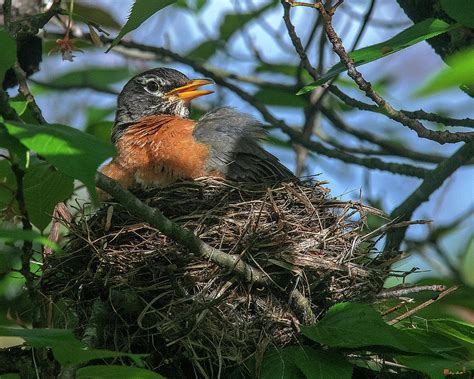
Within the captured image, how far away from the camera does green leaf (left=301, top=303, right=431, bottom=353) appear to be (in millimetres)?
2834

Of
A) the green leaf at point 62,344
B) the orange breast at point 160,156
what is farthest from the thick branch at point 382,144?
the green leaf at point 62,344

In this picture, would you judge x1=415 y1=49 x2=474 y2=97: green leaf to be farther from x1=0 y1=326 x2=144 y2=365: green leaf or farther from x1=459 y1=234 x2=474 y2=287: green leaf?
x1=459 y1=234 x2=474 y2=287: green leaf

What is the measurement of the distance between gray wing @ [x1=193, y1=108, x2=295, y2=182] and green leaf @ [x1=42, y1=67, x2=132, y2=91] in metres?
1.50

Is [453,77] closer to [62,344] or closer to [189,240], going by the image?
[62,344]

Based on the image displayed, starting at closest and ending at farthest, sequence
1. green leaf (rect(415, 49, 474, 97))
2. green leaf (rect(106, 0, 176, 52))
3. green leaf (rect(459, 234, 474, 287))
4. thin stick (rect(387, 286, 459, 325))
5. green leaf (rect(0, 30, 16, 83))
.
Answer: green leaf (rect(415, 49, 474, 97))
green leaf (rect(0, 30, 16, 83))
green leaf (rect(106, 0, 176, 52))
thin stick (rect(387, 286, 459, 325))
green leaf (rect(459, 234, 474, 287))

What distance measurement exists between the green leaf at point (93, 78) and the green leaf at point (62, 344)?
357cm

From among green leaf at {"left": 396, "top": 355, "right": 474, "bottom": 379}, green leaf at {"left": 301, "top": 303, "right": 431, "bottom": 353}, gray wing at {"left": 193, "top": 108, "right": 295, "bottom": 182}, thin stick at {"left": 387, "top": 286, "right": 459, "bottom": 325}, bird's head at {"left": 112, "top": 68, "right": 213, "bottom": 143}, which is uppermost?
bird's head at {"left": 112, "top": 68, "right": 213, "bottom": 143}

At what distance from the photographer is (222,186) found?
398cm

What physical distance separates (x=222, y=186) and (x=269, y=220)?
0.34m

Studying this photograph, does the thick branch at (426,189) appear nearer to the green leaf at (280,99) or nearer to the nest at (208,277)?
the nest at (208,277)

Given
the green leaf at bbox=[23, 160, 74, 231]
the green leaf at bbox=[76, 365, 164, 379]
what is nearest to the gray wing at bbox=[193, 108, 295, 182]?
the green leaf at bbox=[23, 160, 74, 231]

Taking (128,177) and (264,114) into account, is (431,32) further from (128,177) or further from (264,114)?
(264,114)

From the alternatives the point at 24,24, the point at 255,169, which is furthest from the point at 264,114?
the point at 24,24

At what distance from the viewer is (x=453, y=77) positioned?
1.29 meters
